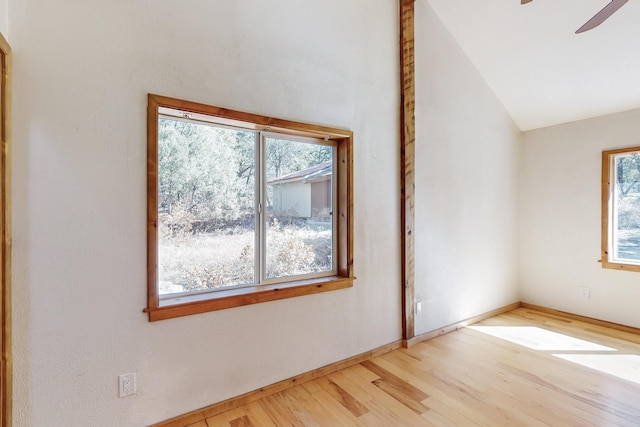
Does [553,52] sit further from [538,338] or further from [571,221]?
[538,338]

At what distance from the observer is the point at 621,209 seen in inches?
136

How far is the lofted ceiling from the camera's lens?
8.74 ft

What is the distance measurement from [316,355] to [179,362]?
3.36 feet

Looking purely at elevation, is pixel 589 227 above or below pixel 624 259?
above

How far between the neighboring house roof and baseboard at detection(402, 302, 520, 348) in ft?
5.84

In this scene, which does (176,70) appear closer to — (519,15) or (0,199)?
(0,199)

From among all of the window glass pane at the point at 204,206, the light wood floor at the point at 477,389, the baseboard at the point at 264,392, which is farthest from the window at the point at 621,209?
the window glass pane at the point at 204,206

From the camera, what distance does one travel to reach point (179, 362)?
1894 millimetres

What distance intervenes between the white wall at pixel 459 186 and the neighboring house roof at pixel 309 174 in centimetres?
98

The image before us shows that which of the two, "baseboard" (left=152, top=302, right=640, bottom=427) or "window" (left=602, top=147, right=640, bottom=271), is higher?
Result: "window" (left=602, top=147, right=640, bottom=271)

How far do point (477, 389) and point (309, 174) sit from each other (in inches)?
81.8

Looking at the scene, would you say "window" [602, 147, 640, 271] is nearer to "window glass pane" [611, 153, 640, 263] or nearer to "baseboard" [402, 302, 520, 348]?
"window glass pane" [611, 153, 640, 263]

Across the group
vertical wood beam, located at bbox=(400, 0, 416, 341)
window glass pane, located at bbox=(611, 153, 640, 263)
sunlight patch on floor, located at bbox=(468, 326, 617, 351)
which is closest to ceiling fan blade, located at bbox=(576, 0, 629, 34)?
vertical wood beam, located at bbox=(400, 0, 416, 341)

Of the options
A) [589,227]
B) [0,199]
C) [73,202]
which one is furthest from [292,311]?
[589,227]
